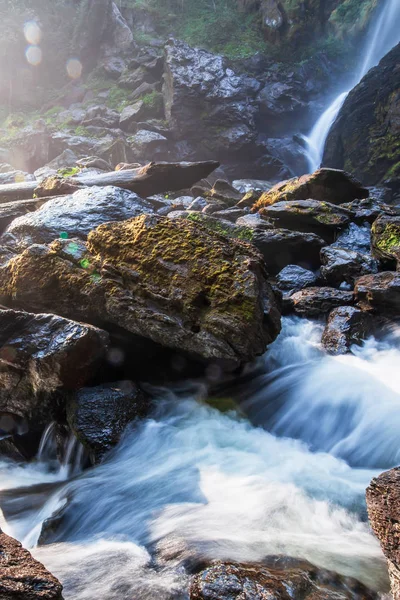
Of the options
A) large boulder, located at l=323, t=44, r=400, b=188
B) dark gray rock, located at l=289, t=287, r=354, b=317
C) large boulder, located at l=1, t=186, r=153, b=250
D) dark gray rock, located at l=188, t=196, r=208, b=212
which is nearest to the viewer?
large boulder, located at l=1, t=186, r=153, b=250

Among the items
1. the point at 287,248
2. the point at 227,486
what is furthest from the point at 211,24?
the point at 227,486

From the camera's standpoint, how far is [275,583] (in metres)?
2.13

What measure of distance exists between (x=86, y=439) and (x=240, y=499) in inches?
61.3

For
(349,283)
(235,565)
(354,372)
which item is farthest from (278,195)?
(235,565)

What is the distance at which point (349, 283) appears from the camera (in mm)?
7598

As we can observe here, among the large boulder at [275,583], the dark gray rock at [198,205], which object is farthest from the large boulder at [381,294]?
the dark gray rock at [198,205]

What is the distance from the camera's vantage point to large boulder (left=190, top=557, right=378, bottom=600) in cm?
198

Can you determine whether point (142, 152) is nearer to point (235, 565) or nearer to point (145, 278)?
point (145, 278)

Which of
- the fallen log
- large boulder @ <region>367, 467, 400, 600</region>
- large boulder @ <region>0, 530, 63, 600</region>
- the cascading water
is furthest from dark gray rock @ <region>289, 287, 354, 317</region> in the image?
the cascading water

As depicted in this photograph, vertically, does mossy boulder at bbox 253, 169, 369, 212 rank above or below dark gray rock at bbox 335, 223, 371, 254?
above

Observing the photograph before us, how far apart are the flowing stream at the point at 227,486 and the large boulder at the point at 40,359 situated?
1.96 ft

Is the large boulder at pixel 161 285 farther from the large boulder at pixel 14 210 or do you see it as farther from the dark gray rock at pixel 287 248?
the dark gray rock at pixel 287 248

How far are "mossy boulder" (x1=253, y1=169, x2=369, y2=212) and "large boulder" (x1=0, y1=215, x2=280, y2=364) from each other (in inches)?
288

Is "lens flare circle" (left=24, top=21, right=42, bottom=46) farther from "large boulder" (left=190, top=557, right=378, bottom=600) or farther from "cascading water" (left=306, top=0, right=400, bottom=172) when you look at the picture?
"large boulder" (left=190, top=557, right=378, bottom=600)
